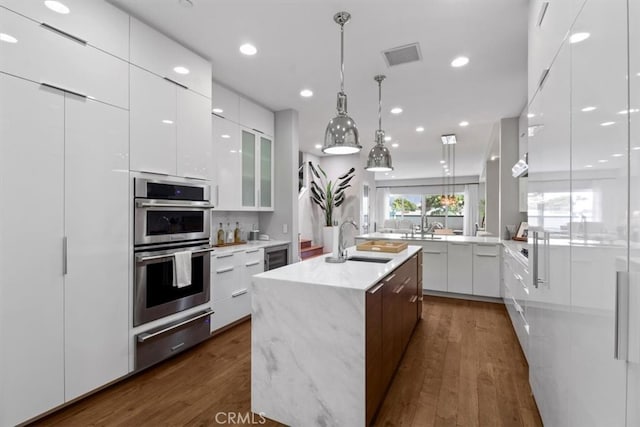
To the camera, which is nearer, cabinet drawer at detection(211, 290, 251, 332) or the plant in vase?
cabinet drawer at detection(211, 290, 251, 332)

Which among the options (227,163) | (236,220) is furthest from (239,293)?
(227,163)

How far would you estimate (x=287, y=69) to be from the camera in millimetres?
3268

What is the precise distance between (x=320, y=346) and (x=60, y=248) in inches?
69.1

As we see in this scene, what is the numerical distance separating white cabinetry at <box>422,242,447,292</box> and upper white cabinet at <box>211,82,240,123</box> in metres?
3.36

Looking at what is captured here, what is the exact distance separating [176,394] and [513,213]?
4.86 m

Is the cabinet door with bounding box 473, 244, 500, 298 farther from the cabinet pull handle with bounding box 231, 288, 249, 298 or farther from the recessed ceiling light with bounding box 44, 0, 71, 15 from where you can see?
the recessed ceiling light with bounding box 44, 0, 71, 15

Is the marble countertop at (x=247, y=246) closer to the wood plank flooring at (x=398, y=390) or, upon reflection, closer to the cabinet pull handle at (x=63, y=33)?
the wood plank flooring at (x=398, y=390)

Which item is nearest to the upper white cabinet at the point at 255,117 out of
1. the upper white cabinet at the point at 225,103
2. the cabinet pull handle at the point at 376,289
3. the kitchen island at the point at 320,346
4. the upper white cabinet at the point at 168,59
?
the upper white cabinet at the point at 225,103

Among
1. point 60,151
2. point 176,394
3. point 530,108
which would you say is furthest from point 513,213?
point 60,151

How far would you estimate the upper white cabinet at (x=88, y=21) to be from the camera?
1.83 m

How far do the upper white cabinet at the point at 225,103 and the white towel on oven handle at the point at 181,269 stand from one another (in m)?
1.73

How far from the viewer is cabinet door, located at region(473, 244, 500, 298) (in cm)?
433

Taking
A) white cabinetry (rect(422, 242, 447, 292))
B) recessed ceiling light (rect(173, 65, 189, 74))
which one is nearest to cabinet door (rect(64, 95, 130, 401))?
recessed ceiling light (rect(173, 65, 189, 74))

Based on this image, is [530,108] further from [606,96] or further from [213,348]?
[213,348]
